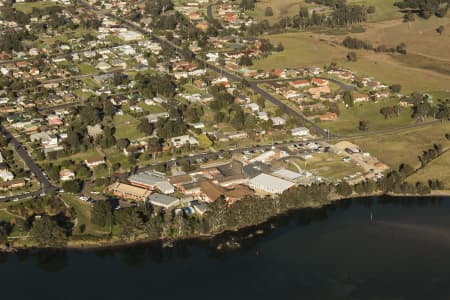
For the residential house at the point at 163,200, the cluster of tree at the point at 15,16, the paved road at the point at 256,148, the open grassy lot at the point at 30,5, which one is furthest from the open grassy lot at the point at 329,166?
the open grassy lot at the point at 30,5

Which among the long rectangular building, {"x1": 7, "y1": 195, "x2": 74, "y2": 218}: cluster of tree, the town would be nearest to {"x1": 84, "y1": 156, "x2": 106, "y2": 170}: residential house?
the town

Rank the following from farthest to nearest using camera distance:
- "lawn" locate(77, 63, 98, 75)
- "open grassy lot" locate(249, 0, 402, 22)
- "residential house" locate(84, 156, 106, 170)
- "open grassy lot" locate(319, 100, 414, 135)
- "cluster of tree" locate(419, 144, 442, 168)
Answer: "open grassy lot" locate(249, 0, 402, 22) → "lawn" locate(77, 63, 98, 75) → "open grassy lot" locate(319, 100, 414, 135) → "cluster of tree" locate(419, 144, 442, 168) → "residential house" locate(84, 156, 106, 170)

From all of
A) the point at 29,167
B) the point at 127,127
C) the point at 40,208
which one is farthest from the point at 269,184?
the point at 29,167

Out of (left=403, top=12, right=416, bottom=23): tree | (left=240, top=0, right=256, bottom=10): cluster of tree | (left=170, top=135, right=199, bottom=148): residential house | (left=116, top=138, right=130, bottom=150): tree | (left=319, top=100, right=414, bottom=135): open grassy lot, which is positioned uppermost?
(left=240, top=0, right=256, bottom=10): cluster of tree

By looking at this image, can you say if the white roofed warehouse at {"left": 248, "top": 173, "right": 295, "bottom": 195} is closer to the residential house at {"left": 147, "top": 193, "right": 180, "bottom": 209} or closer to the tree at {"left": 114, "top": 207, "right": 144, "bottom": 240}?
the residential house at {"left": 147, "top": 193, "right": 180, "bottom": 209}

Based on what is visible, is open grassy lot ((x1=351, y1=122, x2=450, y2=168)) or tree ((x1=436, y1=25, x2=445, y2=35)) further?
tree ((x1=436, y1=25, x2=445, y2=35))

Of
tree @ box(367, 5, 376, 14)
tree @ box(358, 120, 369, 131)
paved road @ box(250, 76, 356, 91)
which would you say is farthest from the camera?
tree @ box(367, 5, 376, 14)

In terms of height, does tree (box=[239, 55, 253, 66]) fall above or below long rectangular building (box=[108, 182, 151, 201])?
above

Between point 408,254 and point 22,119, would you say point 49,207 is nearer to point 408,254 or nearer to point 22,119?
point 22,119
